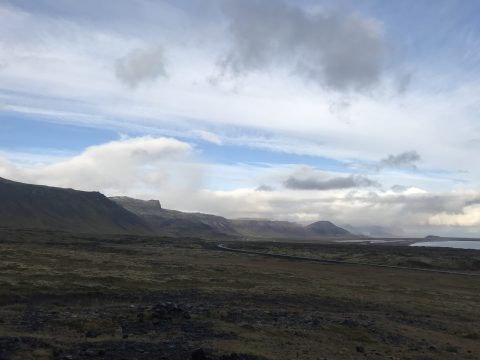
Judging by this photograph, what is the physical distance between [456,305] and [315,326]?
77.8 feet

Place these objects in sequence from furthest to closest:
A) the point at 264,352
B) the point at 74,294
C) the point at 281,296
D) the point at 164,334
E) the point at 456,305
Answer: the point at 456,305
the point at 281,296
the point at 74,294
the point at 164,334
the point at 264,352

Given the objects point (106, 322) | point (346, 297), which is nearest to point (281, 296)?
point (346, 297)

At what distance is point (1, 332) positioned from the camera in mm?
20641

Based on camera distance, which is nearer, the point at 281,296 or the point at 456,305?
the point at 281,296

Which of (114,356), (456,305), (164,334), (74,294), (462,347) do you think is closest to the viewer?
(114,356)

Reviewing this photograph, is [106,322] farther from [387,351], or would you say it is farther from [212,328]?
[387,351]

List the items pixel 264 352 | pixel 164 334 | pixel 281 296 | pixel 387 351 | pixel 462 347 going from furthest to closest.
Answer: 1. pixel 281 296
2. pixel 462 347
3. pixel 387 351
4. pixel 164 334
5. pixel 264 352

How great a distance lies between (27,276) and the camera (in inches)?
1646

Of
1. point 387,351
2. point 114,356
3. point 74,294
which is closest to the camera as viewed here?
point 114,356

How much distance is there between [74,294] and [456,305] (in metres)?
35.4

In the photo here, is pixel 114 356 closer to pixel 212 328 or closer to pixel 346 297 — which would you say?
pixel 212 328

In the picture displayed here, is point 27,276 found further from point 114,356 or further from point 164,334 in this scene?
point 114,356

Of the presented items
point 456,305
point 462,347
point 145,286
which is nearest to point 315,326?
point 462,347

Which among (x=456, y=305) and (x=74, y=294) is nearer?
(x=74, y=294)
